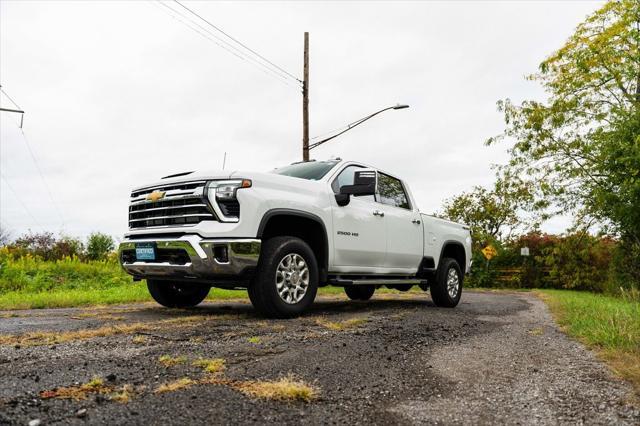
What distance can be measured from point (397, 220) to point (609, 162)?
13.4 metres

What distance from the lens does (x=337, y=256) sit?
6543 millimetres

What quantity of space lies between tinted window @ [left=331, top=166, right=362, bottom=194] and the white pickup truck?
0.05 feet

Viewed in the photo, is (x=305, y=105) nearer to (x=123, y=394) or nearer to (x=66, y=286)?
(x=66, y=286)

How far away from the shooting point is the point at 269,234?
6.05 metres

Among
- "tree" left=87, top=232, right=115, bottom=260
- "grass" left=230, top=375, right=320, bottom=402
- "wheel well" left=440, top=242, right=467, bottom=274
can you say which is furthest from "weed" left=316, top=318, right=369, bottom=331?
"tree" left=87, top=232, right=115, bottom=260

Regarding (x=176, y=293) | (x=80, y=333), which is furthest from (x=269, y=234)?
(x=80, y=333)

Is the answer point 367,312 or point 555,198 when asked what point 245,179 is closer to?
point 367,312

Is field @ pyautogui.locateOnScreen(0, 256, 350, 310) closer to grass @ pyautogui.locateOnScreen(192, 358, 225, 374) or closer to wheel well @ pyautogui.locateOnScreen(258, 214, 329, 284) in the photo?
wheel well @ pyautogui.locateOnScreen(258, 214, 329, 284)

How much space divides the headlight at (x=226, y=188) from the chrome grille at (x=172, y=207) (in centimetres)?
10

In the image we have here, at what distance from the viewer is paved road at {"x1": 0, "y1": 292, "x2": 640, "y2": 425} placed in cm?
262

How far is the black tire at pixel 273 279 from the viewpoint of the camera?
5586mm

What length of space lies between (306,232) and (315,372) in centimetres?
311

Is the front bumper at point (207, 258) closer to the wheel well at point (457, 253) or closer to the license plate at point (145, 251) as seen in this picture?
the license plate at point (145, 251)

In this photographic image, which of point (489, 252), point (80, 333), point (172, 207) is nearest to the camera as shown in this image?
point (80, 333)
